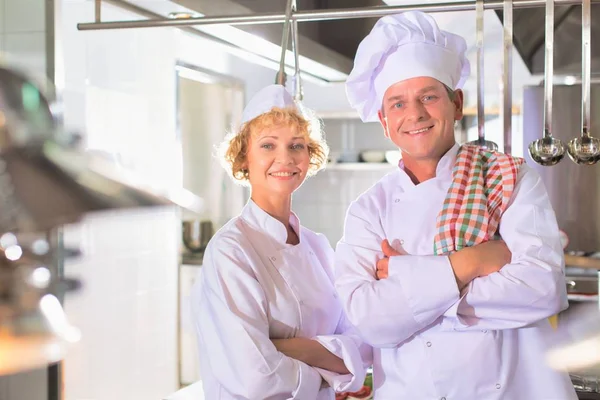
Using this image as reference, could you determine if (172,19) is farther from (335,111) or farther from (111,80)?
(335,111)

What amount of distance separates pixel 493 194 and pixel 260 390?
597mm

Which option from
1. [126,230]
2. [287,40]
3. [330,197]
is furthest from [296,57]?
[330,197]

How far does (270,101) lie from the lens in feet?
5.08

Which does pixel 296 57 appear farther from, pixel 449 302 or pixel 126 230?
pixel 126 230

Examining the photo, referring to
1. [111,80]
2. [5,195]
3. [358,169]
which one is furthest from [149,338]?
[5,195]

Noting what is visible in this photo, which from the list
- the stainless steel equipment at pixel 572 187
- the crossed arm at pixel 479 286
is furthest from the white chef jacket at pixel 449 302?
the stainless steel equipment at pixel 572 187

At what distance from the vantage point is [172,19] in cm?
167

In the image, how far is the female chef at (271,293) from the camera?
4.56ft

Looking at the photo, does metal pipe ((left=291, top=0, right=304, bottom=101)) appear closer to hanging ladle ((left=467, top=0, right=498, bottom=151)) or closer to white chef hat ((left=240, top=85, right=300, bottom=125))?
white chef hat ((left=240, top=85, right=300, bottom=125))

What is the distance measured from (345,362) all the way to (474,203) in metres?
0.43

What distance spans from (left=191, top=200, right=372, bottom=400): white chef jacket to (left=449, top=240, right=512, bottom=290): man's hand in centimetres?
32

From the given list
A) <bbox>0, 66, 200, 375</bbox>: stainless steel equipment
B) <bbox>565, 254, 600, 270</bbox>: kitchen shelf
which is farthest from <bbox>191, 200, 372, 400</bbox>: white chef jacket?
<bbox>565, 254, 600, 270</bbox>: kitchen shelf

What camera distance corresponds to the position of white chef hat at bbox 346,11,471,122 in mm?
1349

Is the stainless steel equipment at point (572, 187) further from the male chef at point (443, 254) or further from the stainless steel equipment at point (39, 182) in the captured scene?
the stainless steel equipment at point (39, 182)
